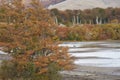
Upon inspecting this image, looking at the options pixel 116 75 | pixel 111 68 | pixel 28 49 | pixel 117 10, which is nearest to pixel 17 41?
pixel 28 49

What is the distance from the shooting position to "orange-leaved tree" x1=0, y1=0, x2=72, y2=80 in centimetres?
1517

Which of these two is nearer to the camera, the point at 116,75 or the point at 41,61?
the point at 41,61

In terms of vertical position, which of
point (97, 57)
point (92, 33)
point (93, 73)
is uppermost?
point (93, 73)

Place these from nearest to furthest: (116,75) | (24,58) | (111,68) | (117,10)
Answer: (24,58) < (116,75) < (111,68) < (117,10)

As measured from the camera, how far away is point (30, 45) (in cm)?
1524

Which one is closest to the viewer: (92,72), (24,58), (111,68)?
(24,58)

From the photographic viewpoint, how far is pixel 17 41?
600 inches

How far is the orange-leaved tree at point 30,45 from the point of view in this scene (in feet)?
49.8

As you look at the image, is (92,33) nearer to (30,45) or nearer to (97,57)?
(97,57)

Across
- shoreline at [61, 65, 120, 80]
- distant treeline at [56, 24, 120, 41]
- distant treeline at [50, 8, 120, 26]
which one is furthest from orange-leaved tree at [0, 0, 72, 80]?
distant treeline at [50, 8, 120, 26]

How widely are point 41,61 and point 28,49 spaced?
635 millimetres

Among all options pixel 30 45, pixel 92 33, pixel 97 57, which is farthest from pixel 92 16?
pixel 30 45

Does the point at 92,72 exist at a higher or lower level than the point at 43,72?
lower

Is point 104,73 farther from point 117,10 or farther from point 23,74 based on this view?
point 117,10
